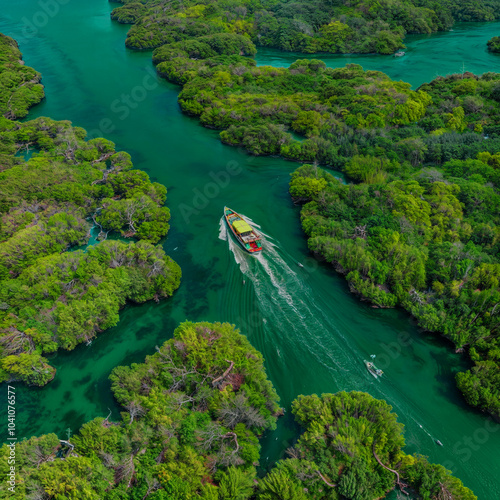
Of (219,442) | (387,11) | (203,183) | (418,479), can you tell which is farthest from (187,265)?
(387,11)

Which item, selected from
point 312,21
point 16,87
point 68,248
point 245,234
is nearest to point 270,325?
point 245,234

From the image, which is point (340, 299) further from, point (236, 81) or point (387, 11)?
point (387, 11)

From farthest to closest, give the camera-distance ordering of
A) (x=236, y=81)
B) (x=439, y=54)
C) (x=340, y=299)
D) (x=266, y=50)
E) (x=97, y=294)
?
(x=266, y=50)
(x=439, y=54)
(x=236, y=81)
(x=340, y=299)
(x=97, y=294)

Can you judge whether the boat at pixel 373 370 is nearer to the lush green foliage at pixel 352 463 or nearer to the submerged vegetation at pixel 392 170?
the lush green foliage at pixel 352 463

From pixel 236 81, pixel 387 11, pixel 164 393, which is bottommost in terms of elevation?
pixel 164 393

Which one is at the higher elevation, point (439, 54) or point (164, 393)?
point (439, 54)

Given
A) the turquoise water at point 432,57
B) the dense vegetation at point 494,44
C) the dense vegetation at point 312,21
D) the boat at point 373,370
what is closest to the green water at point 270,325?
the boat at point 373,370

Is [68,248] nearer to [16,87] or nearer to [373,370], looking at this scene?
[373,370]

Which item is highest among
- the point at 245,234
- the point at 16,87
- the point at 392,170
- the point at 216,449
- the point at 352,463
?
the point at 16,87
